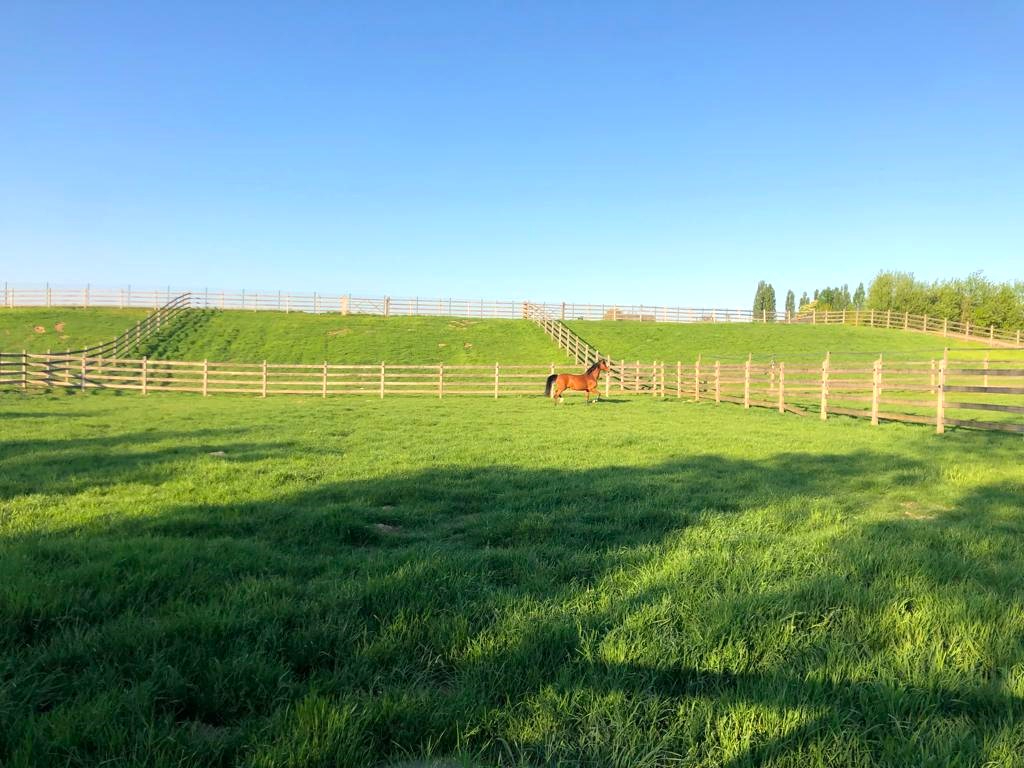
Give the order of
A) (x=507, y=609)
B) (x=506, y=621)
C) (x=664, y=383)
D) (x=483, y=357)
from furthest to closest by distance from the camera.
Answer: (x=483, y=357)
(x=664, y=383)
(x=507, y=609)
(x=506, y=621)

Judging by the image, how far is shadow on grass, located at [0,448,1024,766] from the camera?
209cm

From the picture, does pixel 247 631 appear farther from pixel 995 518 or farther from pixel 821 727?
pixel 995 518

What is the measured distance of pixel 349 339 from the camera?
39.3 meters

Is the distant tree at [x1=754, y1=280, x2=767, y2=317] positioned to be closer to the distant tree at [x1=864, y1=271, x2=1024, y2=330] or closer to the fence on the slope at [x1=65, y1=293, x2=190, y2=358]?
the distant tree at [x1=864, y1=271, x2=1024, y2=330]

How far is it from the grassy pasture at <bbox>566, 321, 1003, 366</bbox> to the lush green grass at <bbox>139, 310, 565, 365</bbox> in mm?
5316

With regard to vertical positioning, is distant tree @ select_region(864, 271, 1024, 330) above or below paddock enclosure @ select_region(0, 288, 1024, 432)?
above

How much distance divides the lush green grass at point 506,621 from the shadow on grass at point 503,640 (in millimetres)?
14

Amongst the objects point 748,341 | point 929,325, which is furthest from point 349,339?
point 929,325

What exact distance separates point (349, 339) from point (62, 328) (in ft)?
60.0

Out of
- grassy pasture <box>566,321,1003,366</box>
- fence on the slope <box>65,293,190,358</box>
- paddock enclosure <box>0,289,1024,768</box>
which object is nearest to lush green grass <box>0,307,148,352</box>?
fence on the slope <box>65,293,190,358</box>

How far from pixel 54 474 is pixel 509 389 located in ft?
66.0

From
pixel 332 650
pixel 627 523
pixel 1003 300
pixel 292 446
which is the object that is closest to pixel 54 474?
pixel 292 446

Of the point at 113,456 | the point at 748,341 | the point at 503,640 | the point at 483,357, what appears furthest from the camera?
the point at 748,341

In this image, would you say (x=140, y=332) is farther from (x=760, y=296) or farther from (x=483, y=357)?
(x=760, y=296)
